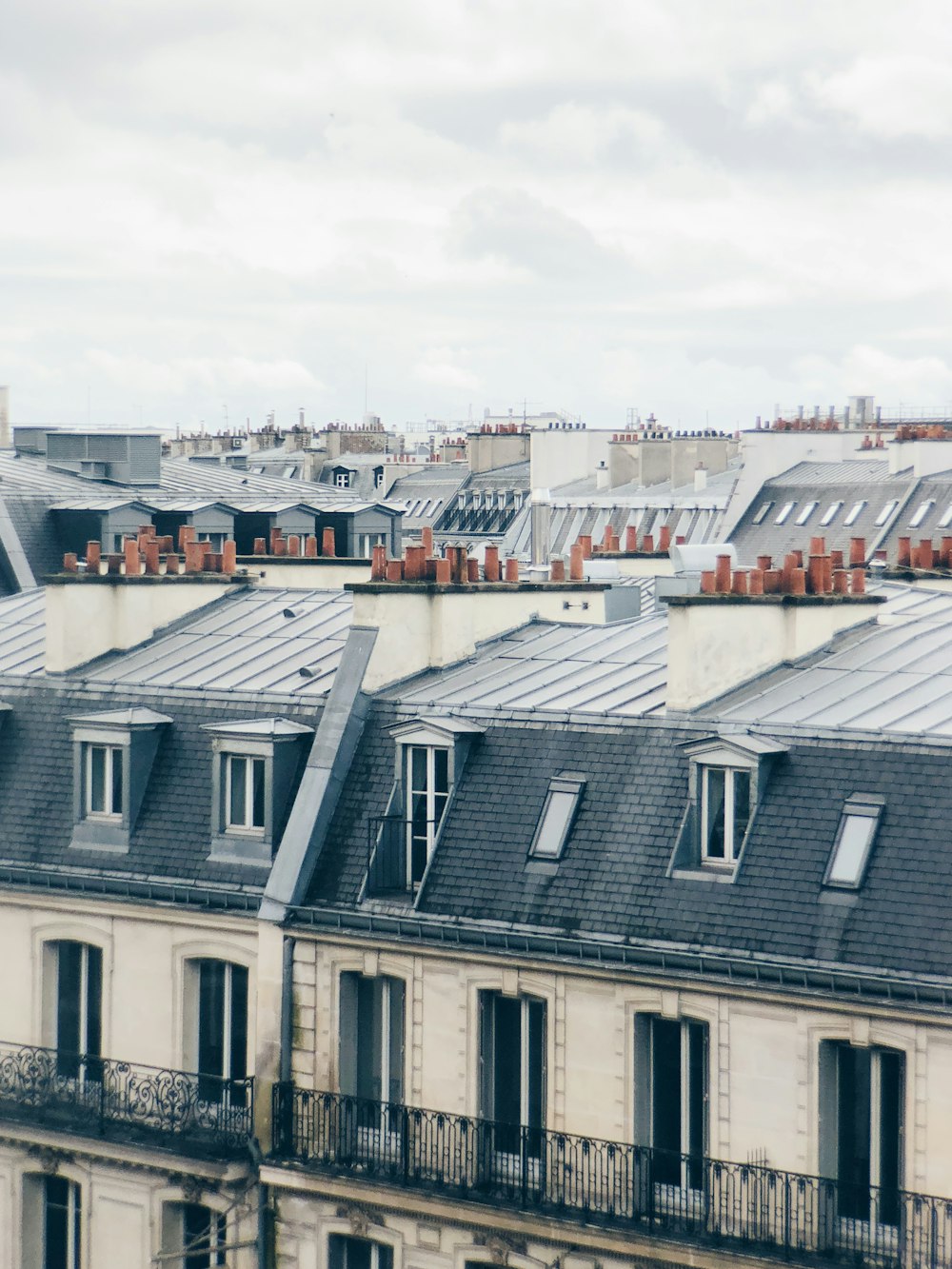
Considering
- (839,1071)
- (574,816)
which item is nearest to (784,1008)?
(839,1071)

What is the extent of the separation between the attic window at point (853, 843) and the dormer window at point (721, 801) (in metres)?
1.08

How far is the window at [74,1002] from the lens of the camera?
2735 centimetres

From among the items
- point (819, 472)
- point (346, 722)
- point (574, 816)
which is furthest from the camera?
point (819, 472)

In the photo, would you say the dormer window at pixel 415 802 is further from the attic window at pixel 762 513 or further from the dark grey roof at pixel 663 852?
the attic window at pixel 762 513

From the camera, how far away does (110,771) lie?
2742cm

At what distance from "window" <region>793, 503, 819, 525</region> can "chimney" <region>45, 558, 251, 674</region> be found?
42.6 metres

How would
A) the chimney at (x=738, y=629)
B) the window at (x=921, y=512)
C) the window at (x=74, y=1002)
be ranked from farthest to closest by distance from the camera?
the window at (x=921, y=512) < the window at (x=74, y=1002) < the chimney at (x=738, y=629)

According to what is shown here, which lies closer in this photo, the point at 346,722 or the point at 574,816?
the point at 574,816

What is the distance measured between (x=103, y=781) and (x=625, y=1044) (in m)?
8.14

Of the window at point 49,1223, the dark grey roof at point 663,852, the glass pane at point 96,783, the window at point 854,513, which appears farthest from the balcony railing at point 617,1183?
the window at point 854,513

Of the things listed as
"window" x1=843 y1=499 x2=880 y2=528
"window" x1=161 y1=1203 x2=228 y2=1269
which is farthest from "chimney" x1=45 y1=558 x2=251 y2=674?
"window" x1=843 y1=499 x2=880 y2=528

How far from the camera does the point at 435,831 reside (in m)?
24.9

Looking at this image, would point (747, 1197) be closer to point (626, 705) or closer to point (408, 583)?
point (626, 705)

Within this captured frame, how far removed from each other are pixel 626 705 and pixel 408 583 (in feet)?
13.0
